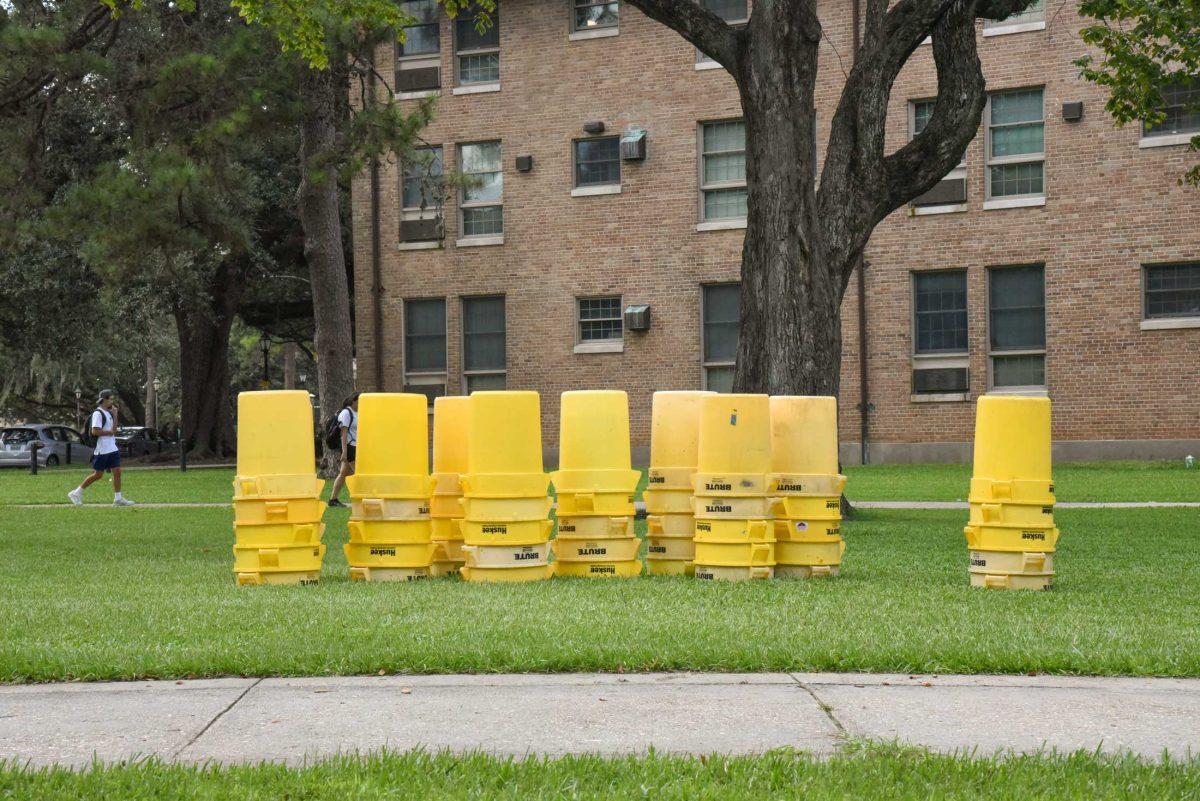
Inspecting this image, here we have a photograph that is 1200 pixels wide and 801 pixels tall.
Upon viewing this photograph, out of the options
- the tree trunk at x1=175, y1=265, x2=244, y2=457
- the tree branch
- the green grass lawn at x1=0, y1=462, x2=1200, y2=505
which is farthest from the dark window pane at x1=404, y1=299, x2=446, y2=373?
the tree branch

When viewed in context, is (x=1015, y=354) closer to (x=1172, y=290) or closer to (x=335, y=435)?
(x=1172, y=290)

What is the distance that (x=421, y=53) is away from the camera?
3416cm

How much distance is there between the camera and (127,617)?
27.8ft

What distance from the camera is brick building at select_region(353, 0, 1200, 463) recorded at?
28.2 meters

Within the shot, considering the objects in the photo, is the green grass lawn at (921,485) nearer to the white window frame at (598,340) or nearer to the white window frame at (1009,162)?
the white window frame at (1009,162)

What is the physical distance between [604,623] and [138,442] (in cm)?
4818

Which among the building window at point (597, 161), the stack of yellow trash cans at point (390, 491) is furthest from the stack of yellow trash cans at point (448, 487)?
the building window at point (597, 161)

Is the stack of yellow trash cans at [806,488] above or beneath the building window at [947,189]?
beneath

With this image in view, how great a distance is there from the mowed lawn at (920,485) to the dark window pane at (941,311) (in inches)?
101

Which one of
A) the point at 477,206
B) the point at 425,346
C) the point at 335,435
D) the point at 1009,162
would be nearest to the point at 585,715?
the point at 335,435

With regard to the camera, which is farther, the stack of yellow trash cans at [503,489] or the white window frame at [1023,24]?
the white window frame at [1023,24]

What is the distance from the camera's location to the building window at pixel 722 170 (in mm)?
31234

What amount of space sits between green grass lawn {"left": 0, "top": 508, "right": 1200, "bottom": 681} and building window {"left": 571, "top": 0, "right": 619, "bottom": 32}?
2212 cm

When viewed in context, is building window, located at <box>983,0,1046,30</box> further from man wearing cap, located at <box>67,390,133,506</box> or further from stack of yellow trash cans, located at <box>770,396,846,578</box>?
stack of yellow trash cans, located at <box>770,396,846,578</box>
